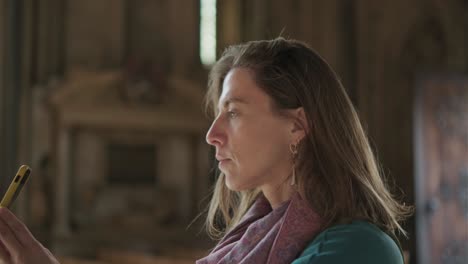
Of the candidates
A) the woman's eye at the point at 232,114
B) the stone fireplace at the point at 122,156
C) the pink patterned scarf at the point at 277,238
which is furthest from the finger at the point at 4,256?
the stone fireplace at the point at 122,156

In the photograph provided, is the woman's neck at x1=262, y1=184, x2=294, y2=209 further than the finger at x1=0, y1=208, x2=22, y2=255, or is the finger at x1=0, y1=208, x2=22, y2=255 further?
the woman's neck at x1=262, y1=184, x2=294, y2=209

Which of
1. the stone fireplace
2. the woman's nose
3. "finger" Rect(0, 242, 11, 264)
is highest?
the woman's nose

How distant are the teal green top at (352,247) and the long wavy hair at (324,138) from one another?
0.18 ft

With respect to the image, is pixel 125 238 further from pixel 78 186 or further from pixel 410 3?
pixel 410 3

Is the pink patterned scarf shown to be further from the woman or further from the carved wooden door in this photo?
the carved wooden door

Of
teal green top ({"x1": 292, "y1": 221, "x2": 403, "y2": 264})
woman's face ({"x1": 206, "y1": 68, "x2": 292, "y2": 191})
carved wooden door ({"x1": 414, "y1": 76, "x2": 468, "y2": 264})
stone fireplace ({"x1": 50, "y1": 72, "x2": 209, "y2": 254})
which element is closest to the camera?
teal green top ({"x1": 292, "y1": 221, "x2": 403, "y2": 264})

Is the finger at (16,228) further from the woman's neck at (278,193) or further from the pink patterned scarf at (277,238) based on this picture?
the woman's neck at (278,193)

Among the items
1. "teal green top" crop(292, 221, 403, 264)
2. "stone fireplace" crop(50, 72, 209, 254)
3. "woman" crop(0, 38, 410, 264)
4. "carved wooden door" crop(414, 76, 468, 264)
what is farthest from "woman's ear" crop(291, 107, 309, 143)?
"stone fireplace" crop(50, 72, 209, 254)

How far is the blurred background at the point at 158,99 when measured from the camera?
1013 centimetres

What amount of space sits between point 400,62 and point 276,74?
1071 centimetres

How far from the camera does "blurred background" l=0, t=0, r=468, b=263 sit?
10.1 m

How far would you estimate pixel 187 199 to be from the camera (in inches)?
437

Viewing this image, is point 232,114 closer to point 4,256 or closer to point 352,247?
point 352,247

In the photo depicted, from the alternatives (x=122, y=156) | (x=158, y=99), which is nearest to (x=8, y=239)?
(x=158, y=99)
